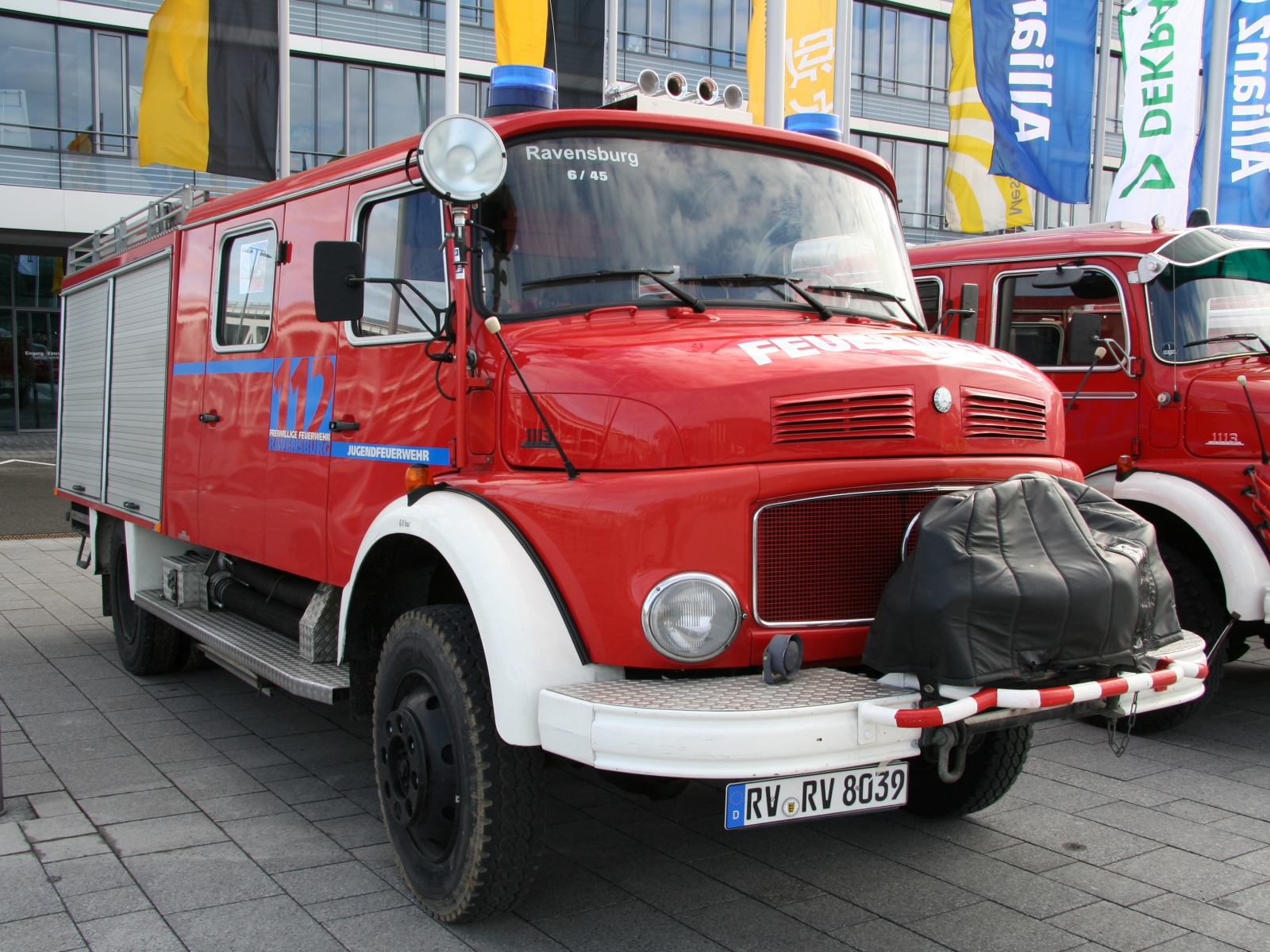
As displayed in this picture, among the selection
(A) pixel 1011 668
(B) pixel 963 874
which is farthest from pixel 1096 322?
(A) pixel 1011 668

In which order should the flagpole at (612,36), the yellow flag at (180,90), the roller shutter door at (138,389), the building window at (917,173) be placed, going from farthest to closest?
the building window at (917,173) → the flagpole at (612,36) → the yellow flag at (180,90) → the roller shutter door at (138,389)

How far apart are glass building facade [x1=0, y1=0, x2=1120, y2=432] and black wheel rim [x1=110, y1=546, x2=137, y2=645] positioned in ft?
45.4

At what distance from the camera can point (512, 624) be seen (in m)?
3.28

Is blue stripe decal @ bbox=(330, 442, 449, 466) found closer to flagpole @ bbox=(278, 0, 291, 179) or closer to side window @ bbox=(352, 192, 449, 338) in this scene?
side window @ bbox=(352, 192, 449, 338)

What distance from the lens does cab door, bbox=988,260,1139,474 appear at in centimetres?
638

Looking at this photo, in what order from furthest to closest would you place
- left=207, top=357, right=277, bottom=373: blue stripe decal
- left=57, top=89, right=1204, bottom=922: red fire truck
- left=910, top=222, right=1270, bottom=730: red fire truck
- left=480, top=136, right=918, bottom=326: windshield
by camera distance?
1. left=910, top=222, right=1270, bottom=730: red fire truck
2. left=207, top=357, right=277, bottom=373: blue stripe decal
3. left=480, top=136, right=918, bottom=326: windshield
4. left=57, top=89, right=1204, bottom=922: red fire truck

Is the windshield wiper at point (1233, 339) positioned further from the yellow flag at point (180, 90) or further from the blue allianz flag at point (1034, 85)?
the yellow flag at point (180, 90)

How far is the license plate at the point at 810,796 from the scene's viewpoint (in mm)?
3123

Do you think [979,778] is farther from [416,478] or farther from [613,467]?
[416,478]

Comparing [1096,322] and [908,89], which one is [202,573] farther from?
[908,89]

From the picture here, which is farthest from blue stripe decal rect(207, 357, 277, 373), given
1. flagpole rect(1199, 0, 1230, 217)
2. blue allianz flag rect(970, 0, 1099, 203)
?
flagpole rect(1199, 0, 1230, 217)

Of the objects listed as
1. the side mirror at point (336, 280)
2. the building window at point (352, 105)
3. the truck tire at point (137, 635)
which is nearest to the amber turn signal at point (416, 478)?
the side mirror at point (336, 280)

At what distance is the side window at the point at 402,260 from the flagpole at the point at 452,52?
434 cm

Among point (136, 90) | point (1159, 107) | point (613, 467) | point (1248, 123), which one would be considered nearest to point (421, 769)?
point (613, 467)
